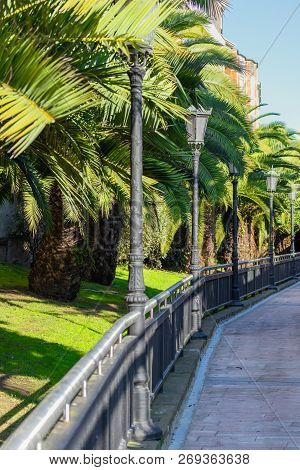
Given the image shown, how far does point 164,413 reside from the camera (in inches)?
358

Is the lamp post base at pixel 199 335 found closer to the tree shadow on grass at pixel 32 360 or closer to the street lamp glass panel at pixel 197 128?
the tree shadow on grass at pixel 32 360

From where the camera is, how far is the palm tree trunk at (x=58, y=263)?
2133 centimetres

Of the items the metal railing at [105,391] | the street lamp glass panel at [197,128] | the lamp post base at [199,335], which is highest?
the street lamp glass panel at [197,128]

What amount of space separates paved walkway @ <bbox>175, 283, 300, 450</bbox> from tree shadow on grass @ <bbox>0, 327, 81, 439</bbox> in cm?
203

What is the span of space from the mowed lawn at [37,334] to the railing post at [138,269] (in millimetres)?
1861

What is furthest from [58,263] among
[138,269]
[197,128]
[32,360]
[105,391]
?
[105,391]

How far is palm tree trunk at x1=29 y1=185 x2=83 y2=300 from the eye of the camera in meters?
21.3

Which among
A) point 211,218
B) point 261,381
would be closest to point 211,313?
point 261,381

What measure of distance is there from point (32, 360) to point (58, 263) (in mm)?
7680

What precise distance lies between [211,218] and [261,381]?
86.4 ft

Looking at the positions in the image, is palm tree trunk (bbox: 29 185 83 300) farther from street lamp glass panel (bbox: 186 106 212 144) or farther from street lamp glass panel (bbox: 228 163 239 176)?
street lamp glass panel (bbox: 186 106 212 144)

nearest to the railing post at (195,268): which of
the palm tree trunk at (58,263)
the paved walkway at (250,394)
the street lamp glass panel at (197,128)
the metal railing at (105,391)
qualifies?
the street lamp glass panel at (197,128)

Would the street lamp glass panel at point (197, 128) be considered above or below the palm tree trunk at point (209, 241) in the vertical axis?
above

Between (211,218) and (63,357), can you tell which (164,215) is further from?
(63,357)
